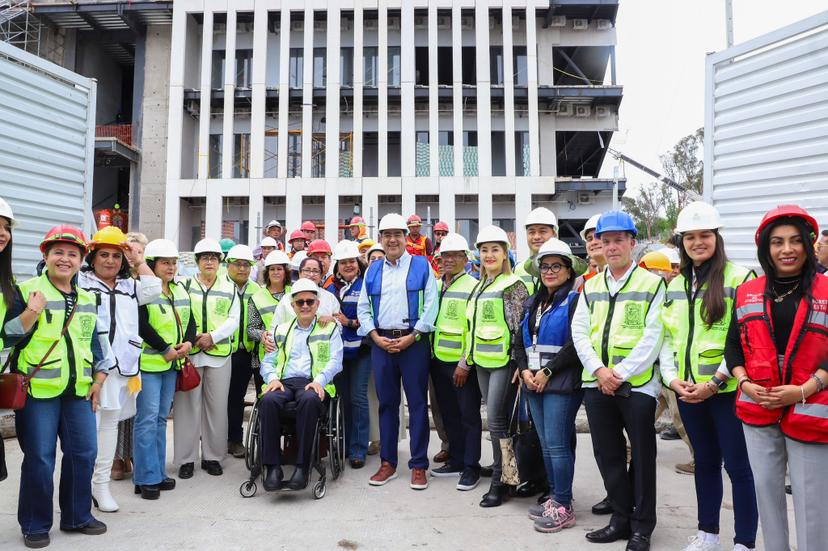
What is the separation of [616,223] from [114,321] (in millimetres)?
3831

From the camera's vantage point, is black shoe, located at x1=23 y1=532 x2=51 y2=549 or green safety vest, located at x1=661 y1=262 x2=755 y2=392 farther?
black shoe, located at x1=23 y1=532 x2=51 y2=549

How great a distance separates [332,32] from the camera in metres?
23.8

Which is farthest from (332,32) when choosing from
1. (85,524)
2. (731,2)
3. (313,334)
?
(85,524)

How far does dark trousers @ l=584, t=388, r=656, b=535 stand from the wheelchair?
90.0 inches

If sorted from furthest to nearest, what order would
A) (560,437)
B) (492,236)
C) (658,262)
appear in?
(658,262), (492,236), (560,437)

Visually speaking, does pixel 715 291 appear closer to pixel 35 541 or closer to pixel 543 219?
pixel 543 219

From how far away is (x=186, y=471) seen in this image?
5164 millimetres

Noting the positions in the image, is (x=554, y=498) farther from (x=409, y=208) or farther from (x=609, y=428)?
(x=409, y=208)

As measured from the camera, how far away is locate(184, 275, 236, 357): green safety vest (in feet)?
17.4

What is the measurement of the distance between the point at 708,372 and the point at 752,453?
52 cm

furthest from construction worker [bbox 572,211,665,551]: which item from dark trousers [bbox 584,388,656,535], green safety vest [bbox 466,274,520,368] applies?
green safety vest [bbox 466,274,520,368]

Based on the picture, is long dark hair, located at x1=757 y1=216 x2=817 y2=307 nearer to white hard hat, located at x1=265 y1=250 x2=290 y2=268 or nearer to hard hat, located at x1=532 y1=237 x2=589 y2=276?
hard hat, located at x1=532 y1=237 x2=589 y2=276

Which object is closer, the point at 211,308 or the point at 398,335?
the point at 398,335

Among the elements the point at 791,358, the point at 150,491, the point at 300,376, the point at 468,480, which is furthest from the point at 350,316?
the point at 791,358
